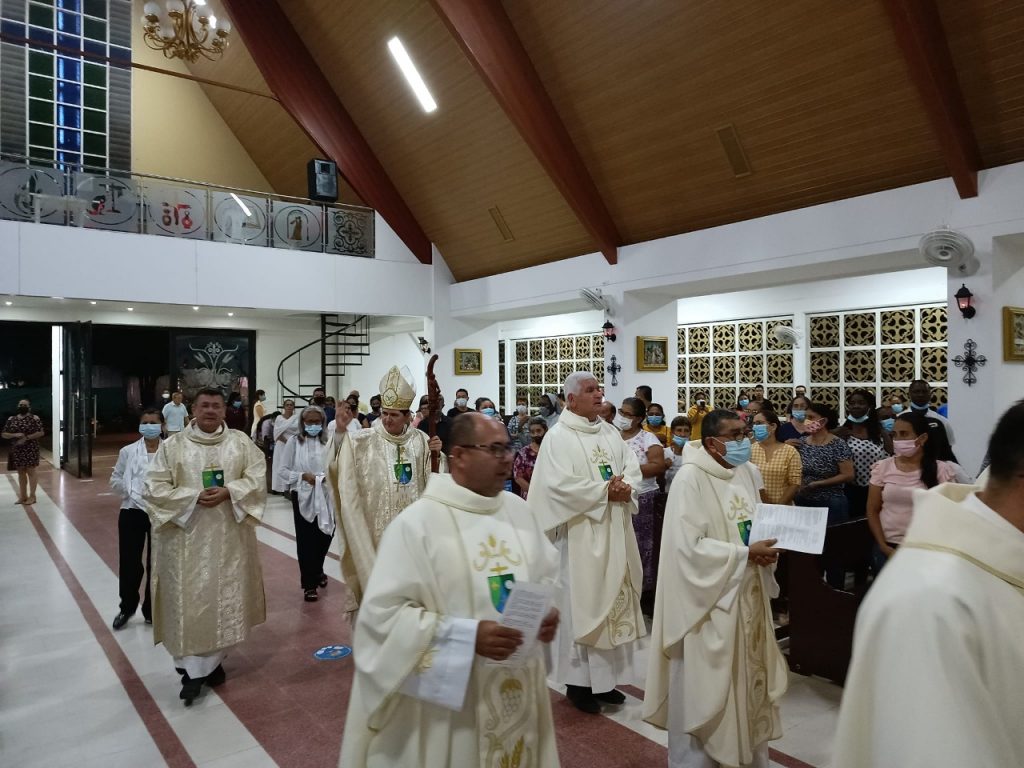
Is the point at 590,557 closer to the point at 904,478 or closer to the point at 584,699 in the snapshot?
the point at 584,699

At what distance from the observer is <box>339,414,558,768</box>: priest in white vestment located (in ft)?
6.93

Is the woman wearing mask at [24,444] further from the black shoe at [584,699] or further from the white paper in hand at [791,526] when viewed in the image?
the white paper in hand at [791,526]

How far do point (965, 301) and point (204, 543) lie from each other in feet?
25.8

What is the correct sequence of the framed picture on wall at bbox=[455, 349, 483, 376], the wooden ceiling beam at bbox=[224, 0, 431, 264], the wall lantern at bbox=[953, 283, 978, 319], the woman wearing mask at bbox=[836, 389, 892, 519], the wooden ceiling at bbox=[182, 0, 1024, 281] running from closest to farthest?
1. the woman wearing mask at bbox=[836, 389, 892, 519]
2. the wooden ceiling at bbox=[182, 0, 1024, 281]
3. the wall lantern at bbox=[953, 283, 978, 319]
4. the wooden ceiling beam at bbox=[224, 0, 431, 264]
5. the framed picture on wall at bbox=[455, 349, 483, 376]

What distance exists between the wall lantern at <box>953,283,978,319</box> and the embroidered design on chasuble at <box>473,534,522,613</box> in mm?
7585

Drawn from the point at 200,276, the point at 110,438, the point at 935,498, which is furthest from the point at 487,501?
the point at 110,438

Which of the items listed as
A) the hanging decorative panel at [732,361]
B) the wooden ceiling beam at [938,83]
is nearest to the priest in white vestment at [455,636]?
the wooden ceiling beam at [938,83]

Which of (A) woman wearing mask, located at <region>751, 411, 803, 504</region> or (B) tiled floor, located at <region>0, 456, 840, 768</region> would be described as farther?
(A) woman wearing mask, located at <region>751, 411, 803, 504</region>

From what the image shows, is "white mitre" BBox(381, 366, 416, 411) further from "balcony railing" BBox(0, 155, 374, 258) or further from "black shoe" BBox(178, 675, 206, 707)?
"balcony railing" BBox(0, 155, 374, 258)

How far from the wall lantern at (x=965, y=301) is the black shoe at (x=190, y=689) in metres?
8.11

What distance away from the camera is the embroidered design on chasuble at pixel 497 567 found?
7.53ft

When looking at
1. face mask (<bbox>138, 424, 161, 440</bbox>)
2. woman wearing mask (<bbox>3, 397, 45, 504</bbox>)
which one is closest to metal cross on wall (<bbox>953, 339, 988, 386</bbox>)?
face mask (<bbox>138, 424, 161, 440</bbox>)

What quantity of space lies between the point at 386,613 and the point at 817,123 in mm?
8386

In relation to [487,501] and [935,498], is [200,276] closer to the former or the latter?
[487,501]
